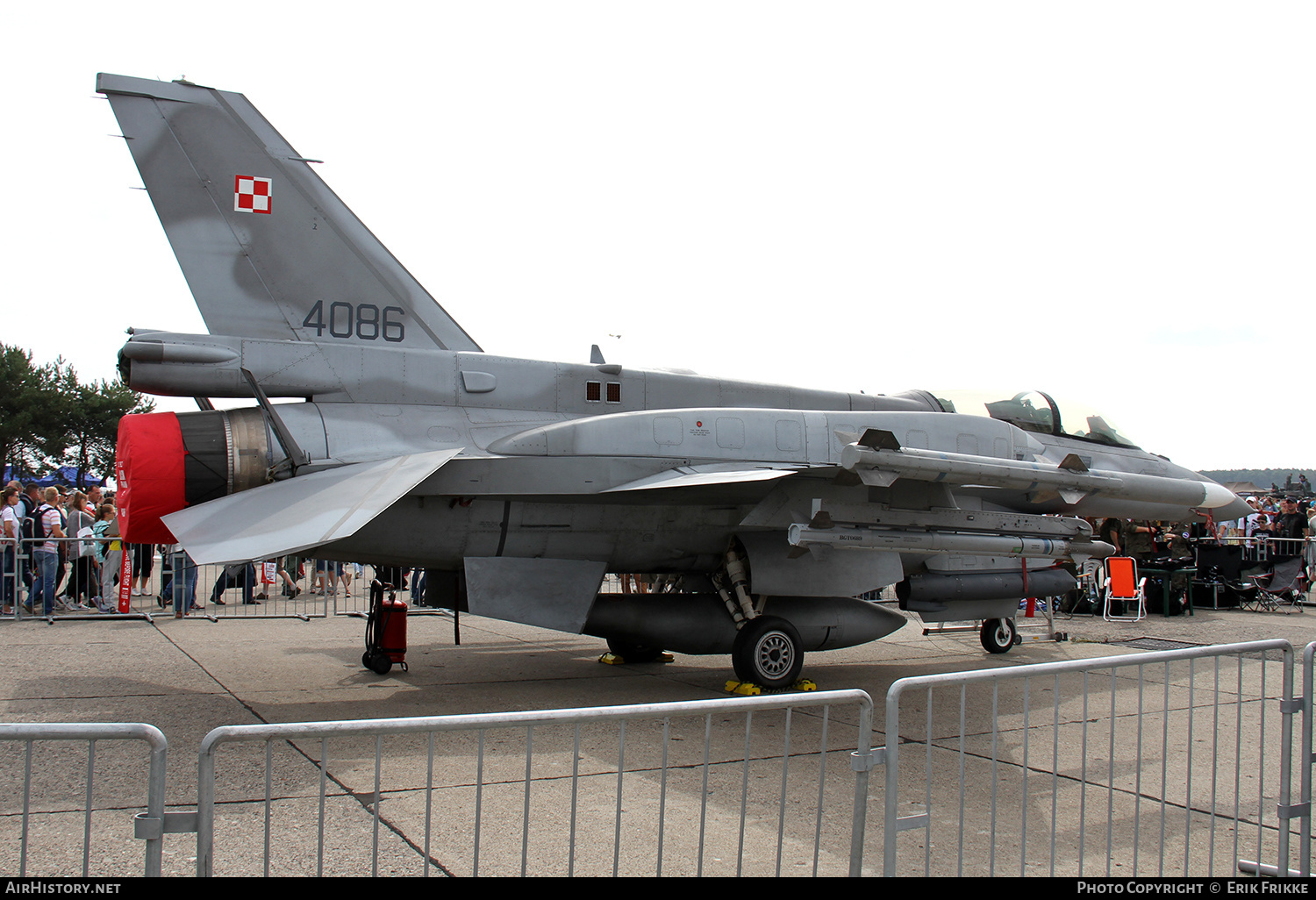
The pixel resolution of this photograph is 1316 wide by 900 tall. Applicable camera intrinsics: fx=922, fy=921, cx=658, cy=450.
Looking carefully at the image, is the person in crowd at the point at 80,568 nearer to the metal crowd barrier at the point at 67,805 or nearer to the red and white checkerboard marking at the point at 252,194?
the red and white checkerboard marking at the point at 252,194

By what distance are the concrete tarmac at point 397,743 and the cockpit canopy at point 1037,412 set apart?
2519mm

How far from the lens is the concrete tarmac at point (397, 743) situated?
3945mm

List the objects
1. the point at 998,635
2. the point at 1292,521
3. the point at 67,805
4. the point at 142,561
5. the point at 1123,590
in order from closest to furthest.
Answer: the point at 67,805 < the point at 998,635 < the point at 1123,590 < the point at 142,561 < the point at 1292,521

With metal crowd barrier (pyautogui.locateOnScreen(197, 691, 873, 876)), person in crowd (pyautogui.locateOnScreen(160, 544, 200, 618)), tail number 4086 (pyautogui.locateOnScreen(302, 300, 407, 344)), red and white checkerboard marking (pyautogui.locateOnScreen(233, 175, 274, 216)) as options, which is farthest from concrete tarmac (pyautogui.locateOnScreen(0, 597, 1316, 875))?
red and white checkerboard marking (pyautogui.locateOnScreen(233, 175, 274, 216))

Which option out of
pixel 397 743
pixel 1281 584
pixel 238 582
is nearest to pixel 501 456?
pixel 397 743

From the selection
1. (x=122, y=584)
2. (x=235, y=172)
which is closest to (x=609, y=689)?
(x=235, y=172)

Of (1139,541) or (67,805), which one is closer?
(67,805)

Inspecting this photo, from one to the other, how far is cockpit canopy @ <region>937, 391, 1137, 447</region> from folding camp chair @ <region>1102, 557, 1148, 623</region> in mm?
4008

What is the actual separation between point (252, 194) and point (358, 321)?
52.4 inches

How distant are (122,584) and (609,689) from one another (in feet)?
25.9

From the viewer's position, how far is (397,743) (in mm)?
5711

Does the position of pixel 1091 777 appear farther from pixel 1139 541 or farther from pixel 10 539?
pixel 10 539

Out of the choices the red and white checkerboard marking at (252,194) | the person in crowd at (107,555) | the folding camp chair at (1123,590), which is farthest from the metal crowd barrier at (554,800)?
the person in crowd at (107,555)

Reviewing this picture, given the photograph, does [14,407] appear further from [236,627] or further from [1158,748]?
[1158,748]
